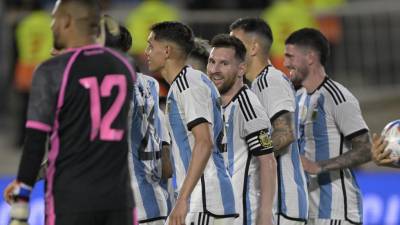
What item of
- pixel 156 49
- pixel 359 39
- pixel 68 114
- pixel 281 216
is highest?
pixel 359 39

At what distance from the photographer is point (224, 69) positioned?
7.87 metres

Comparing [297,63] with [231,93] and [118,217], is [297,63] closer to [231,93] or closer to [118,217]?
[231,93]

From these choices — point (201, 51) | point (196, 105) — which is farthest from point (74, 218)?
point (201, 51)

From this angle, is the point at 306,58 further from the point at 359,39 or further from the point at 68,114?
the point at 359,39

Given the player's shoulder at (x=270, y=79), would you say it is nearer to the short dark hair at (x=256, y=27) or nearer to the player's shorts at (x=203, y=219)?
the short dark hair at (x=256, y=27)

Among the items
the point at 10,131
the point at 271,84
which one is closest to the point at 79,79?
the point at 271,84

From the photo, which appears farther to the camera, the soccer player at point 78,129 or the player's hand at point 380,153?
the player's hand at point 380,153

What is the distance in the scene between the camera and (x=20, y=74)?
1617 cm

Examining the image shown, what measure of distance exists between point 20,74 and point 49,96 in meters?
10.6

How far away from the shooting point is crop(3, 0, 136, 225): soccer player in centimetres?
571

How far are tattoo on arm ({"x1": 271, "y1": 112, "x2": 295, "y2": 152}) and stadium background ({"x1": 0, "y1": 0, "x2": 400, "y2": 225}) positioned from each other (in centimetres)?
809

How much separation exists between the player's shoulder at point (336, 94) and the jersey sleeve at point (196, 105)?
1545 millimetres

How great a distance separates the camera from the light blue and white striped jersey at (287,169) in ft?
26.8

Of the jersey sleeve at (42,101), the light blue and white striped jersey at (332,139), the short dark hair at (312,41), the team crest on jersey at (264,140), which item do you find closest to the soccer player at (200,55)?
the short dark hair at (312,41)
